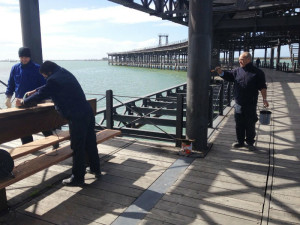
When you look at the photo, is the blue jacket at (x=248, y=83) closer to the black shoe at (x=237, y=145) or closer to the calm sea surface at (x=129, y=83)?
the black shoe at (x=237, y=145)

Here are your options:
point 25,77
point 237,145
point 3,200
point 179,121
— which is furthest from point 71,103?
point 237,145

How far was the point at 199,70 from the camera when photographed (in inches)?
217

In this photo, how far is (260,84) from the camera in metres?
5.53

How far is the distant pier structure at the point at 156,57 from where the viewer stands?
249ft

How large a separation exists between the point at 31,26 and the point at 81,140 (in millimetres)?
3953

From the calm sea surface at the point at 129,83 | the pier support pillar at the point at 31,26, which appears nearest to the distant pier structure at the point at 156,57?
the calm sea surface at the point at 129,83

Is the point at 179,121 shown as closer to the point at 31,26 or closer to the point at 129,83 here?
the point at 31,26

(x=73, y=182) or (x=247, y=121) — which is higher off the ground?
(x=247, y=121)

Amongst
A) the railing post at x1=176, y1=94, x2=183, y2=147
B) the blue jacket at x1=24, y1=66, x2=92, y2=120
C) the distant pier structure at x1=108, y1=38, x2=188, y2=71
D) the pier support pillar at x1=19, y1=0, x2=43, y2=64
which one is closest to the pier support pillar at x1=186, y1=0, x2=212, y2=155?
the railing post at x1=176, y1=94, x2=183, y2=147

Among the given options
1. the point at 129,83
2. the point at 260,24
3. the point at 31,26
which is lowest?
the point at 129,83

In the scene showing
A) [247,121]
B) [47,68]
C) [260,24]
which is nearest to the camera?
[47,68]

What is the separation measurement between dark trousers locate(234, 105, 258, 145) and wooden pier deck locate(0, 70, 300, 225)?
0.30m

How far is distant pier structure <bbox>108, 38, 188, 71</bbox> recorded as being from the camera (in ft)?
249

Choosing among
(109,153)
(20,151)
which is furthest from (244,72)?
(20,151)
